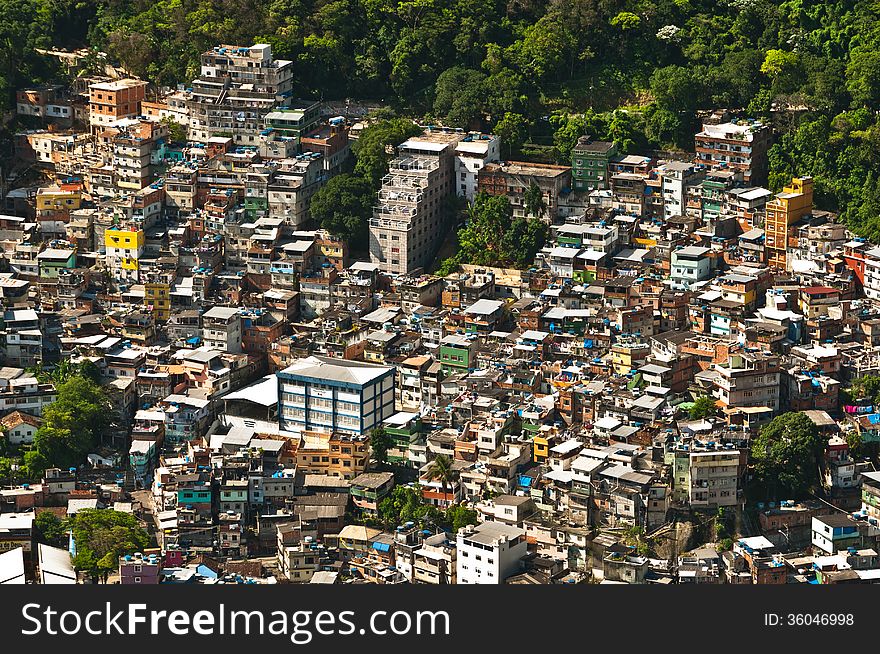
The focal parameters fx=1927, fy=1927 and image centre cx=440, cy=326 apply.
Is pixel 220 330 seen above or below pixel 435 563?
above

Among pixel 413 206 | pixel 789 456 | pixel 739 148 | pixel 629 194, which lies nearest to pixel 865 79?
pixel 739 148

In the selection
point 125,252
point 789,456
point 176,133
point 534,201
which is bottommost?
point 789,456

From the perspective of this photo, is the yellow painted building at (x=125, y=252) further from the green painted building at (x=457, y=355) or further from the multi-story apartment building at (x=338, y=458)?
the multi-story apartment building at (x=338, y=458)

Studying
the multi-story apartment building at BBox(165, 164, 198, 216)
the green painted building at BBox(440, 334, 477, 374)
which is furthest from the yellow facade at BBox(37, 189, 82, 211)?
the green painted building at BBox(440, 334, 477, 374)

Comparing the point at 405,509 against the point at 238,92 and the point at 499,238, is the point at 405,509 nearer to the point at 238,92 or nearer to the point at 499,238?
the point at 499,238

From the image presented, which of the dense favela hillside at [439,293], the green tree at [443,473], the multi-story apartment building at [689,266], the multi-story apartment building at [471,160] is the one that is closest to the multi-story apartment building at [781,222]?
the dense favela hillside at [439,293]

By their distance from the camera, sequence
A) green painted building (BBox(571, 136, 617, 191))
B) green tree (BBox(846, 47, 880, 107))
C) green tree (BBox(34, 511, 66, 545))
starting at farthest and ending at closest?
green painted building (BBox(571, 136, 617, 191))
green tree (BBox(846, 47, 880, 107))
green tree (BBox(34, 511, 66, 545))

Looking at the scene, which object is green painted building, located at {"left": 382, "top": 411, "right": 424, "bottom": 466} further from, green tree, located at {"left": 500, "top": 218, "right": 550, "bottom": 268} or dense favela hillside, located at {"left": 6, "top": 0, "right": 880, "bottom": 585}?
green tree, located at {"left": 500, "top": 218, "right": 550, "bottom": 268}
